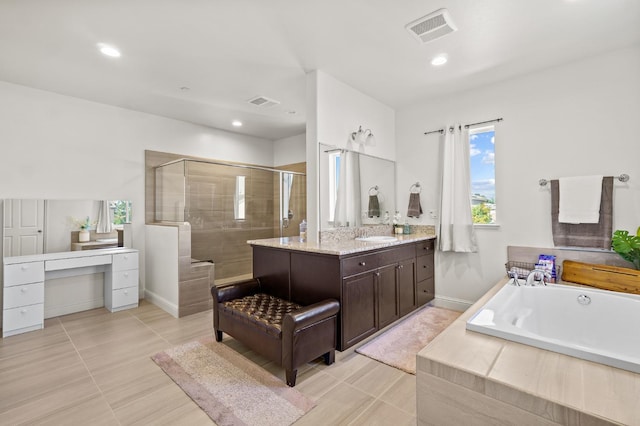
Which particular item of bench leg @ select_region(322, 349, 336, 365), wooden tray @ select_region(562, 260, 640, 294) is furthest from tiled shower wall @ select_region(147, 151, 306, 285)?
wooden tray @ select_region(562, 260, 640, 294)

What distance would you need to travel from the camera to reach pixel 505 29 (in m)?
2.28

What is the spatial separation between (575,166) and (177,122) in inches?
199

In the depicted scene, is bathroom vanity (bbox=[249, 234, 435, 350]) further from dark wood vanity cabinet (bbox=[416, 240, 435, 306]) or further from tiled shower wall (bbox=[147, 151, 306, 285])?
tiled shower wall (bbox=[147, 151, 306, 285])

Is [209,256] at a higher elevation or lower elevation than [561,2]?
lower

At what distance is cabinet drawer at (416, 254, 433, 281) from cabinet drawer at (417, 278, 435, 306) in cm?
6

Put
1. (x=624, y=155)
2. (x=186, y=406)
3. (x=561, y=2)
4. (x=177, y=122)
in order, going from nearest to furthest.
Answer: (x=186, y=406) → (x=561, y=2) → (x=624, y=155) → (x=177, y=122)

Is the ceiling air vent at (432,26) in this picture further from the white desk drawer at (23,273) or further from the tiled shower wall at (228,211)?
the white desk drawer at (23,273)

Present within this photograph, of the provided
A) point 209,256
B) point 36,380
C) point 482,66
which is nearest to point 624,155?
point 482,66

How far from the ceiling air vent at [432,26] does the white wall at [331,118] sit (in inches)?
38.8

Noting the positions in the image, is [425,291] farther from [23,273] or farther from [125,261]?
[23,273]

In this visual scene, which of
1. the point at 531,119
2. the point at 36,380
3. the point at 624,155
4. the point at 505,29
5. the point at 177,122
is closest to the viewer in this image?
the point at 36,380

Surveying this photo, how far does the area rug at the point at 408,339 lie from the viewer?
2.35 meters

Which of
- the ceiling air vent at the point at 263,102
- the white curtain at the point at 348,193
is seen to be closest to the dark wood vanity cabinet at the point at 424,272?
the white curtain at the point at 348,193

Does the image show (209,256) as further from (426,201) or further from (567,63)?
(567,63)
